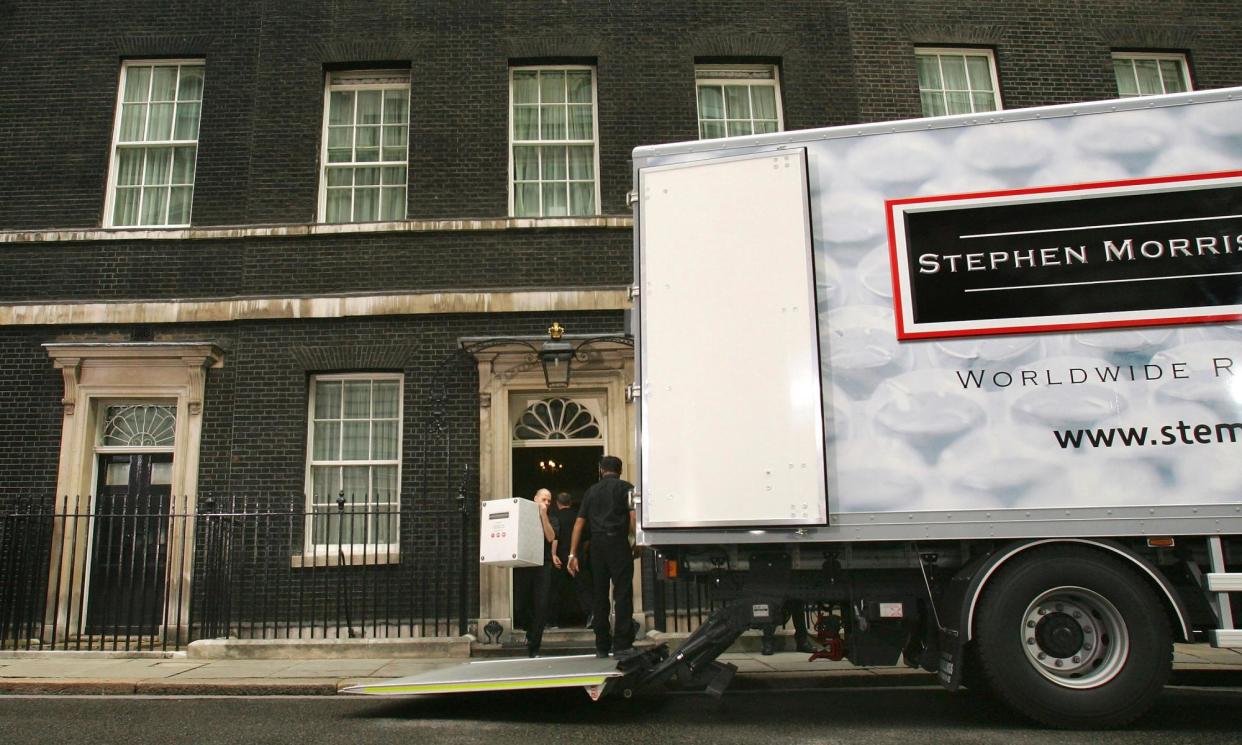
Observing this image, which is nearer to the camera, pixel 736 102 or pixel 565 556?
pixel 565 556

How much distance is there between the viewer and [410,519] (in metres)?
10.1

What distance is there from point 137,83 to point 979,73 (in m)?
10.9

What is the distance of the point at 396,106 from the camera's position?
11.5 m

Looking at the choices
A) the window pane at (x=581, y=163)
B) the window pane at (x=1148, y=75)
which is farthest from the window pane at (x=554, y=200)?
the window pane at (x=1148, y=75)

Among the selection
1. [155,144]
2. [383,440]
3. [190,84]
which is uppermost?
[190,84]

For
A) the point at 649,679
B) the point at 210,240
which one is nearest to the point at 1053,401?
the point at 649,679

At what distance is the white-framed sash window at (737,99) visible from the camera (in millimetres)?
11483

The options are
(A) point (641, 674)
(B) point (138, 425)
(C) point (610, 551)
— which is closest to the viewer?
(A) point (641, 674)

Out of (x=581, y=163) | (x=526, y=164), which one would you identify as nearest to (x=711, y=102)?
(x=581, y=163)

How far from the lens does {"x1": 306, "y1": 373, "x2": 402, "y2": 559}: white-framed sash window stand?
33.3 ft

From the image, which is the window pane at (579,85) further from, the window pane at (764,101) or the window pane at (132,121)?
the window pane at (132,121)

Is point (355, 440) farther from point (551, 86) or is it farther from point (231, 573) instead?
point (551, 86)

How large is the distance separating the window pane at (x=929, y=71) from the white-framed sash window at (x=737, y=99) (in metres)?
1.92

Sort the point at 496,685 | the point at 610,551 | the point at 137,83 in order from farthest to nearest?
the point at 137,83 → the point at 610,551 → the point at 496,685
